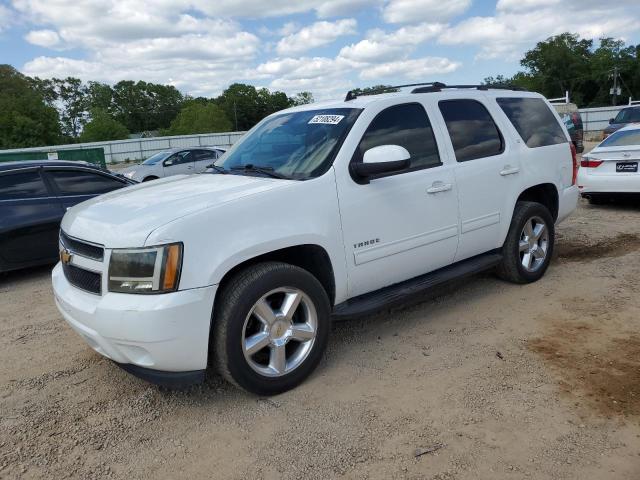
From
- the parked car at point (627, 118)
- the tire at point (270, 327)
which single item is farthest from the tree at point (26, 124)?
the tire at point (270, 327)

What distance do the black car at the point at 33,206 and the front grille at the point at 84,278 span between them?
3382mm

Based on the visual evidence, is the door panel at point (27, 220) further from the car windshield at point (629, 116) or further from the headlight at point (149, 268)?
the car windshield at point (629, 116)

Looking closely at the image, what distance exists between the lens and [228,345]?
3.01m

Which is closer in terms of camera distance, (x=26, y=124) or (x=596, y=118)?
(x=596, y=118)

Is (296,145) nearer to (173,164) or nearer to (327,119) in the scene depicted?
(327,119)

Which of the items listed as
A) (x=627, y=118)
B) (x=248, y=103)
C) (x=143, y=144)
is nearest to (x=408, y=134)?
(x=627, y=118)

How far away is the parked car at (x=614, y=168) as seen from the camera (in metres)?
8.22

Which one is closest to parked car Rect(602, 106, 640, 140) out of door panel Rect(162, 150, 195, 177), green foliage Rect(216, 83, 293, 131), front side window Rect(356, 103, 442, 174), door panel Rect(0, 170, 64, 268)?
door panel Rect(162, 150, 195, 177)

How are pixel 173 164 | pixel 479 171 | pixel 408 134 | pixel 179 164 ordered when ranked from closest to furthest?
pixel 408 134 < pixel 479 171 < pixel 173 164 < pixel 179 164

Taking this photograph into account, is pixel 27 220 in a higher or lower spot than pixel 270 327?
higher

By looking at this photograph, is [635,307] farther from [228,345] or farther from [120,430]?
[120,430]

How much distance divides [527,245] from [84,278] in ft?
13.2

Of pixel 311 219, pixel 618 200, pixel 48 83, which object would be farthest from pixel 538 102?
pixel 48 83

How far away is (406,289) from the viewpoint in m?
3.98
